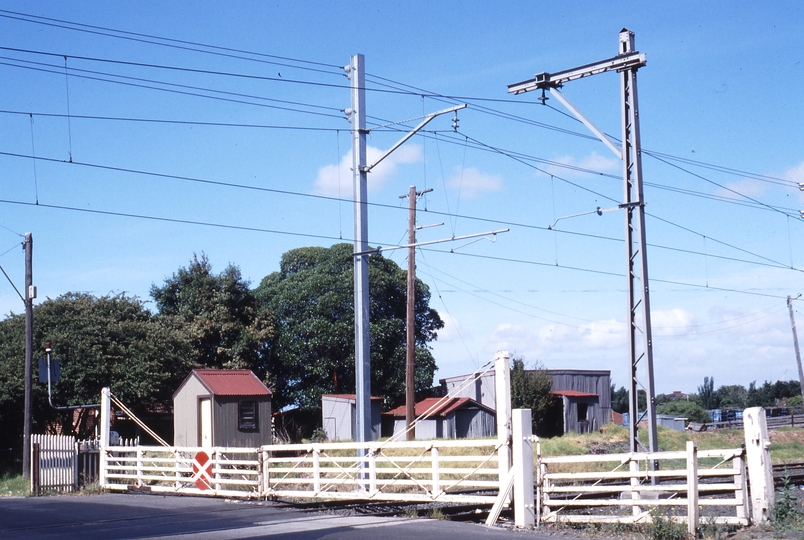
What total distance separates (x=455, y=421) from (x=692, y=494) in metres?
37.3

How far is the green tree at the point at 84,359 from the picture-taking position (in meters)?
36.8

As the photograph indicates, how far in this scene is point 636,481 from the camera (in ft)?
50.2

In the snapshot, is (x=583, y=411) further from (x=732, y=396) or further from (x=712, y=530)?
(x=732, y=396)

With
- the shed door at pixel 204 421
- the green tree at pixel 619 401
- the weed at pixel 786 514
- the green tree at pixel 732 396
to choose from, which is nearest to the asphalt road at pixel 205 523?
the weed at pixel 786 514

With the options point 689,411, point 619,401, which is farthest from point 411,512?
point 619,401

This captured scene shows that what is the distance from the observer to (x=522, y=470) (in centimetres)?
1430

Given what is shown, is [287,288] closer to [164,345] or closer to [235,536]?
[164,345]

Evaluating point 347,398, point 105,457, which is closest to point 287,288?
point 347,398

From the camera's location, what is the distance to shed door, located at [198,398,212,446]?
33.1 m

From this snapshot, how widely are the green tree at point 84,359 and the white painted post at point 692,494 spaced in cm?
3000

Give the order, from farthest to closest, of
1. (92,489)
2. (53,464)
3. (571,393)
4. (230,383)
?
(571,393), (230,383), (53,464), (92,489)

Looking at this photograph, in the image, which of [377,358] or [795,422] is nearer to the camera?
[377,358]

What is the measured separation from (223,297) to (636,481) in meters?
42.2

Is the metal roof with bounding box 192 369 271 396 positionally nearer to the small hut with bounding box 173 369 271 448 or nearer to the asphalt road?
the small hut with bounding box 173 369 271 448
